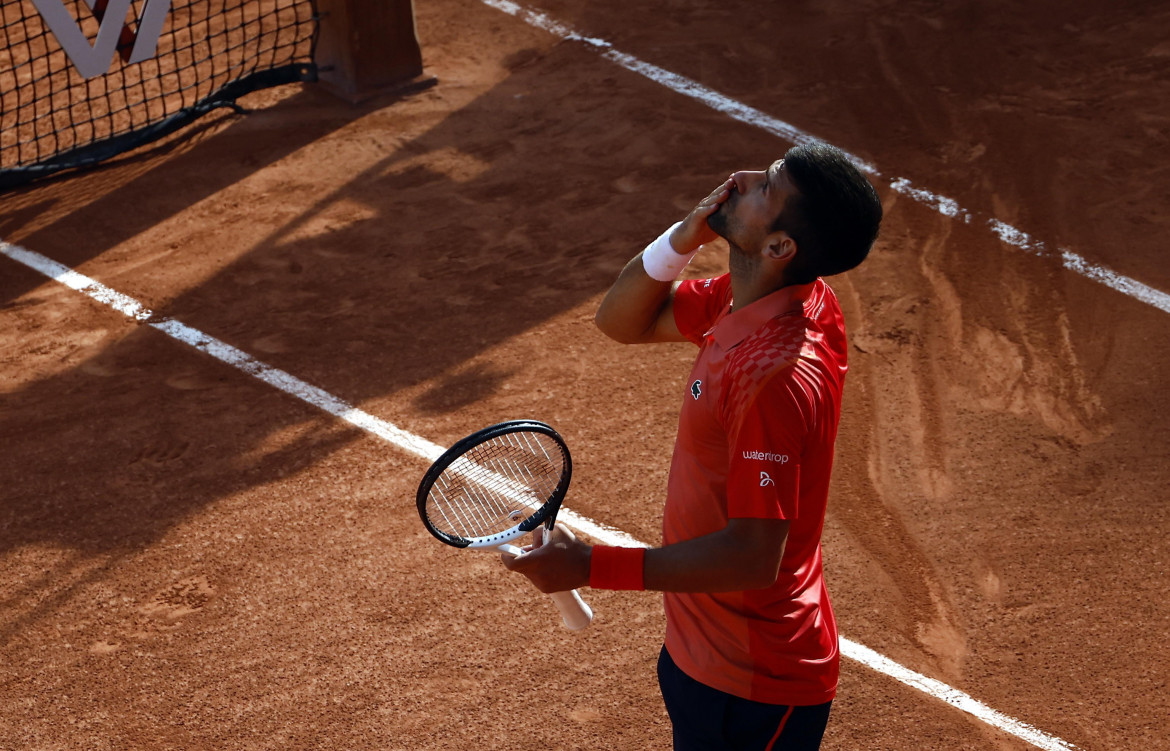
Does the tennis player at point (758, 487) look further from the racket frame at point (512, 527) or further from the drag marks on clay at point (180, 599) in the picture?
the drag marks on clay at point (180, 599)

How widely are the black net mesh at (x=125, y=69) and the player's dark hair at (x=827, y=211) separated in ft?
24.3

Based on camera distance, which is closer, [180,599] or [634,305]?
[634,305]

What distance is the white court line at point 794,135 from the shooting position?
24.4 feet

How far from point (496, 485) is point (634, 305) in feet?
2.25

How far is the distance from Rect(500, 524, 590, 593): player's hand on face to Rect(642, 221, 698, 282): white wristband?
0.91 meters

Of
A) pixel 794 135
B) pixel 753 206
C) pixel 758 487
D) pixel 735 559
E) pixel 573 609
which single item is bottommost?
pixel 794 135

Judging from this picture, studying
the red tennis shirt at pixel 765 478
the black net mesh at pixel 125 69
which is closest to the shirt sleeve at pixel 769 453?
the red tennis shirt at pixel 765 478

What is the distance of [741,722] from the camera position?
10.0 feet

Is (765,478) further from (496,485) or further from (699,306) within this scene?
(496,485)

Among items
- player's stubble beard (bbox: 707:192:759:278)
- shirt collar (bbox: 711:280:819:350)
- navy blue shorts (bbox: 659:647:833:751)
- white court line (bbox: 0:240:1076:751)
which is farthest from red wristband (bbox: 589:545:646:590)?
white court line (bbox: 0:240:1076:751)

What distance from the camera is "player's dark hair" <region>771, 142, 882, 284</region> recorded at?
2.77 m

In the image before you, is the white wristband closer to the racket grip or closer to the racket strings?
the racket strings

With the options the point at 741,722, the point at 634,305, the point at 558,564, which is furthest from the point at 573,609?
the point at 634,305

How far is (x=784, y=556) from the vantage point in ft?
9.77
